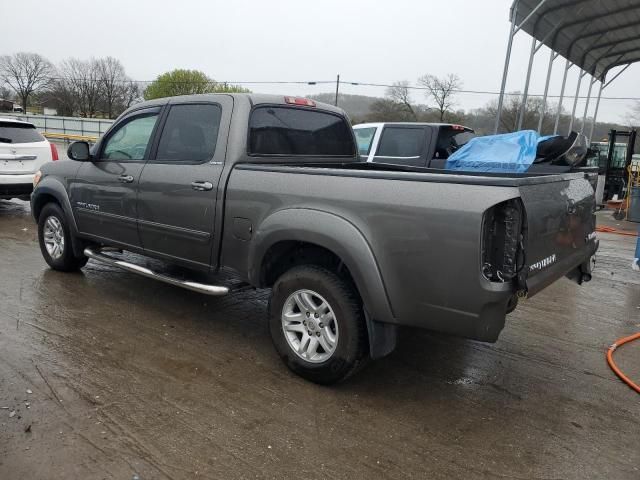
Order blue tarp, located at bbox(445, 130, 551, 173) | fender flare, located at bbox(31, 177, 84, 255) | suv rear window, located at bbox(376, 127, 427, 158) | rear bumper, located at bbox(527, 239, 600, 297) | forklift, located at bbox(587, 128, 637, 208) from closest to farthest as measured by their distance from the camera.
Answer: rear bumper, located at bbox(527, 239, 600, 297), fender flare, located at bbox(31, 177, 84, 255), blue tarp, located at bbox(445, 130, 551, 173), suv rear window, located at bbox(376, 127, 427, 158), forklift, located at bbox(587, 128, 637, 208)

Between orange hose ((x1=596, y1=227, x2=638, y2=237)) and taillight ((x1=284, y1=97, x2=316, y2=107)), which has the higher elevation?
taillight ((x1=284, y1=97, x2=316, y2=107))

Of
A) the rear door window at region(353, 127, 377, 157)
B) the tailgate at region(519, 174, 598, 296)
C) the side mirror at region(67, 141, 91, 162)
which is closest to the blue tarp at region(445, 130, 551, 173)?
the rear door window at region(353, 127, 377, 157)

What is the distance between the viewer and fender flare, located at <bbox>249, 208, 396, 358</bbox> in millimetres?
2998

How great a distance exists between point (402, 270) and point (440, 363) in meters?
1.36

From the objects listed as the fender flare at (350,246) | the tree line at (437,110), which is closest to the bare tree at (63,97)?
the tree line at (437,110)

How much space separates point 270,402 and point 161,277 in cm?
168

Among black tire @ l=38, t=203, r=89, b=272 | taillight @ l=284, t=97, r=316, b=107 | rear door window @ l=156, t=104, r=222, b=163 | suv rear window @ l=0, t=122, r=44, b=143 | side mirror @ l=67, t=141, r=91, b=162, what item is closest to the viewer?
rear door window @ l=156, t=104, r=222, b=163

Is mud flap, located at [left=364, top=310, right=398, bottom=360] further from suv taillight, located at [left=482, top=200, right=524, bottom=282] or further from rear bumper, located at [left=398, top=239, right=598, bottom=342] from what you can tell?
suv taillight, located at [left=482, top=200, right=524, bottom=282]

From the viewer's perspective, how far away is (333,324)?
334 centimetres

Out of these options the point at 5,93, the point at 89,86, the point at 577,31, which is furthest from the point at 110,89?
the point at 577,31

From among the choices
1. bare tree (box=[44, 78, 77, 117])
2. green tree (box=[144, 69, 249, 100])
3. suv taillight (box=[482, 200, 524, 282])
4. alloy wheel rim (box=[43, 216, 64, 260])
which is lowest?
alloy wheel rim (box=[43, 216, 64, 260])

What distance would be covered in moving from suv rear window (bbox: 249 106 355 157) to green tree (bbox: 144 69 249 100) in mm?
61140

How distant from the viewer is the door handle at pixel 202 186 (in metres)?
3.89

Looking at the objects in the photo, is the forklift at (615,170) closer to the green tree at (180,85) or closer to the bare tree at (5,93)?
the green tree at (180,85)
